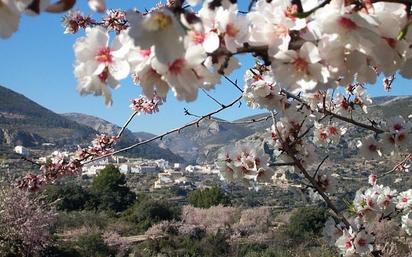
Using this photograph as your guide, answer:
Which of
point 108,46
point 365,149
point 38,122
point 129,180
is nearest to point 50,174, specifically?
point 365,149

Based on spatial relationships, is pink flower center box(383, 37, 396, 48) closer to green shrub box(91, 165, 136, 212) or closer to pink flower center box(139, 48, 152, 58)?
pink flower center box(139, 48, 152, 58)

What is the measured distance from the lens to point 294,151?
3049 mm

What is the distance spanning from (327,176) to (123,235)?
811 inches

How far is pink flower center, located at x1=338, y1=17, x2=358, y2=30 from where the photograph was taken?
1.05 m

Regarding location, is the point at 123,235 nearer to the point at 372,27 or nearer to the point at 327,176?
the point at 327,176

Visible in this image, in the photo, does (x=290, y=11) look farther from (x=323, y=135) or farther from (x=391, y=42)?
(x=323, y=135)

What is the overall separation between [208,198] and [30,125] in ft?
216

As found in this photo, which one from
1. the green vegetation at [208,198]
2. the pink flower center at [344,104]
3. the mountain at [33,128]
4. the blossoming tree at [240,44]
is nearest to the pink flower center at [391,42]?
the blossoming tree at [240,44]

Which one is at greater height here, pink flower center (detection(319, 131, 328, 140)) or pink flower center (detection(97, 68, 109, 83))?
pink flower center (detection(97, 68, 109, 83))

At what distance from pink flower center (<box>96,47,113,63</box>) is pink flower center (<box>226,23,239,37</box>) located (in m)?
0.27

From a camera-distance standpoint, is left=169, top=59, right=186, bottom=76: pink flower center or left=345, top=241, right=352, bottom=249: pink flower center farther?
left=345, top=241, right=352, bottom=249: pink flower center

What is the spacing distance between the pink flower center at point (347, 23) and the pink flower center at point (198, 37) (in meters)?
0.29

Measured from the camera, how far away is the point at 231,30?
1202 mm

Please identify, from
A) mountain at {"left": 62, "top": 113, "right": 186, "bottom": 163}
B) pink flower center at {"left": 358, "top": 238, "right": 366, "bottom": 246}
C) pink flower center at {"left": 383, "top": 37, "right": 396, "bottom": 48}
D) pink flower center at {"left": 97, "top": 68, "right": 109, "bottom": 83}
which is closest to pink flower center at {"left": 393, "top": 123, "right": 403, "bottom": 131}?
pink flower center at {"left": 358, "top": 238, "right": 366, "bottom": 246}
